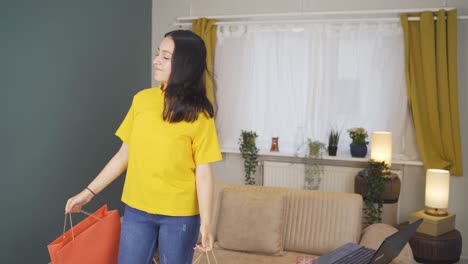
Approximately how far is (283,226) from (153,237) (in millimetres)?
1106

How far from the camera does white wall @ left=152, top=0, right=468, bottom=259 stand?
3555 millimetres

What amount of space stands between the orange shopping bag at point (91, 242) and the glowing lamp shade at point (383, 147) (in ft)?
7.75

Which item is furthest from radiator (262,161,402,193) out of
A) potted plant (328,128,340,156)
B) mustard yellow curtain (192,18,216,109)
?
mustard yellow curtain (192,18,216,109)

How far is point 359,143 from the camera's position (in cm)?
369

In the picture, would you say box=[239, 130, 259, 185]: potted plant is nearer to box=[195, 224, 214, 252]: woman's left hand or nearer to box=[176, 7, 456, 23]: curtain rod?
box=[176, 7, 456, 23]: curtain rod

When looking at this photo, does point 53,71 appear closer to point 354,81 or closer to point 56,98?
point 56,98

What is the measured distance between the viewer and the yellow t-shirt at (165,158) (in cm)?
141

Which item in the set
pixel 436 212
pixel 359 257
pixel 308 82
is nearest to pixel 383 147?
pixel 436 212

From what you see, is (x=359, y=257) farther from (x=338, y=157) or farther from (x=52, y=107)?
(x=52, y=107)

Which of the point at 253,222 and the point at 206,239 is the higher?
the point at 206,239

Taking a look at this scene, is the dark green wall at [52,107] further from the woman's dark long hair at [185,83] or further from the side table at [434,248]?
the side table at [434,248]

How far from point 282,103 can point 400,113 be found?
101cm

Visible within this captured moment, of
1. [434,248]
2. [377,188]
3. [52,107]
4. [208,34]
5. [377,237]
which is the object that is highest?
[208,34]

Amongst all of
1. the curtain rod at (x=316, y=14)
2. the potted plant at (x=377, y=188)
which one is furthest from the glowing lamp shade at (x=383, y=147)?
the curtain rod at (x=316, y=14)
